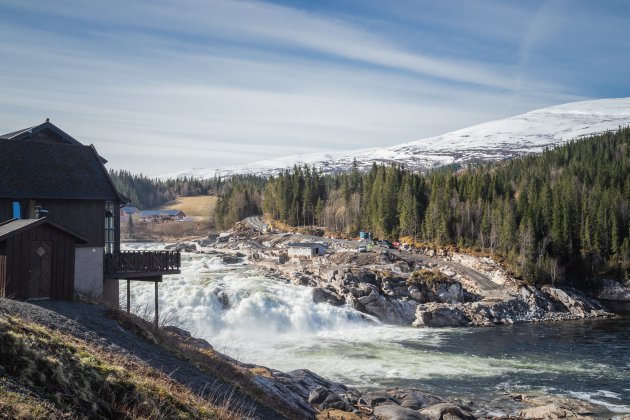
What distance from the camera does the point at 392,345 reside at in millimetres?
40781

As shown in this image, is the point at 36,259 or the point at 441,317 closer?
the point at 36,259

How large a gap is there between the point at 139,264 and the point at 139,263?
5 centimetres

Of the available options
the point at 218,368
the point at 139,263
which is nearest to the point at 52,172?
the point at 139,263

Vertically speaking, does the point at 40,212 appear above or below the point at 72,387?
above

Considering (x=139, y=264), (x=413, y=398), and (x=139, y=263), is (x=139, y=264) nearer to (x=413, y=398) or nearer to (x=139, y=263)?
(x=139, y=263)

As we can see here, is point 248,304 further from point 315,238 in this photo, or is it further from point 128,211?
point 128,211

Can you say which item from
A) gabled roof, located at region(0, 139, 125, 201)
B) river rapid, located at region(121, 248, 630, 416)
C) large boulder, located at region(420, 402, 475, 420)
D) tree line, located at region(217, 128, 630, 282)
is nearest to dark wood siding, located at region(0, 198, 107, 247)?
gabled roof, located at region(0, 139, 125, 201)

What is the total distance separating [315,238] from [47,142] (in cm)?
6828

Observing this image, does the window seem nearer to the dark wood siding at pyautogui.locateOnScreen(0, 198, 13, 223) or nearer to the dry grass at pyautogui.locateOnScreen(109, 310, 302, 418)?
the dark wood siding at pyautogui.locateOnScreen(0, 198, 13, 223)

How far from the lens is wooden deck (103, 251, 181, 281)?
2673 cm

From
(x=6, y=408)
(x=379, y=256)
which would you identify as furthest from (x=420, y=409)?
(x=379, y=256)

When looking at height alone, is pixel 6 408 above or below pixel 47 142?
below

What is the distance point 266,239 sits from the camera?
320 feet

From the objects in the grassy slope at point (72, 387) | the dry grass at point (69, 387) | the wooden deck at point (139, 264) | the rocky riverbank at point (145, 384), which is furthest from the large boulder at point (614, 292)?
the dry grass at point (69, 387)
